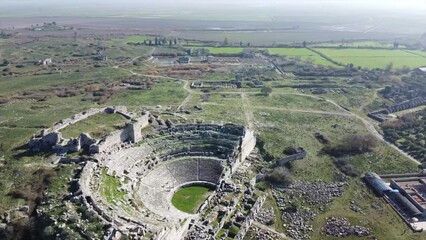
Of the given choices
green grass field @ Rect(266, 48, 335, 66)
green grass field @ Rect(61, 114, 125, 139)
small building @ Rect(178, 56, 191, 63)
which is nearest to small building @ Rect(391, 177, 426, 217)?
green grass field @ Rect(61, 114, 125, 139)

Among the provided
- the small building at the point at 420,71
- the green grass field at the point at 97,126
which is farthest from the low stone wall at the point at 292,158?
the small building at the point at 420,71

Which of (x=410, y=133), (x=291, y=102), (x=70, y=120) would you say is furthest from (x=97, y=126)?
(x=410, y=133)

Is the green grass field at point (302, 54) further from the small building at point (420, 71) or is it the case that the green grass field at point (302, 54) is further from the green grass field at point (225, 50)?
the small building at point (420, 71)

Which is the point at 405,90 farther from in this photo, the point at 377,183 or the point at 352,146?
the point at 377,183

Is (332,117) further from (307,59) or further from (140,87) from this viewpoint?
(307,59)

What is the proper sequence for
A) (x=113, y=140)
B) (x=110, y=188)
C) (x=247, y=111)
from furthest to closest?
(x=247, y=111)
(x=113, y=140)
(x=110, y=188)

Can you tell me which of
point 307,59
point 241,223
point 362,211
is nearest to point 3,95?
point 241,223

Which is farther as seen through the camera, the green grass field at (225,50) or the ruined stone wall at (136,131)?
the green grass field at (225,50)
